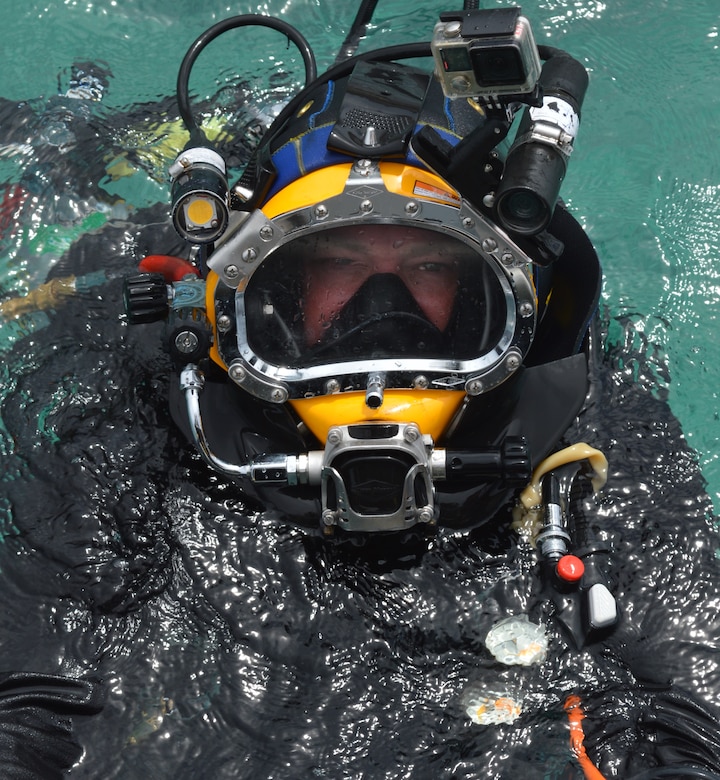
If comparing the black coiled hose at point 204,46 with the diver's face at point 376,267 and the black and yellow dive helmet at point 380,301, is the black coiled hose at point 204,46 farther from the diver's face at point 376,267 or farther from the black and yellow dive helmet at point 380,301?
the diver's face at point 376,267

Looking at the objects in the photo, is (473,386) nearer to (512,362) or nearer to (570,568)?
(512,362)

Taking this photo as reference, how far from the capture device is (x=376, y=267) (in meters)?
2.64

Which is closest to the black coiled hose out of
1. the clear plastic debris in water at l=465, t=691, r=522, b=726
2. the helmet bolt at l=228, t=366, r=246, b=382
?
the helmet bolt at l=228, t=366, r=246, b=382

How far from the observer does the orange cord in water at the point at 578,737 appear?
2322 millimetres

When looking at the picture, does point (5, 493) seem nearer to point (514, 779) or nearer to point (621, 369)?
point (514, 779)

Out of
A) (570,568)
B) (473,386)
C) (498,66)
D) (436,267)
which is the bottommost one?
(570,568)

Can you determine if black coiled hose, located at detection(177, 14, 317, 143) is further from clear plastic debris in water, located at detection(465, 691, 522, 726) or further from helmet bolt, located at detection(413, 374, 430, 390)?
clear plastic debris in water, located at detection(465, 691, 522, 726)

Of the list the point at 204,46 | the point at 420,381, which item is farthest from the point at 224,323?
the point at 204,46

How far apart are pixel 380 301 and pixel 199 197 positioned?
0.49 meters

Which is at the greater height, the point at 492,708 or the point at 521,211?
the point at 521,211

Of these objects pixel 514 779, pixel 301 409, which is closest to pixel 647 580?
pixel 514 779

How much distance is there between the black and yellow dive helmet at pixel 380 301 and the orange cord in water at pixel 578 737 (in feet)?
1.61

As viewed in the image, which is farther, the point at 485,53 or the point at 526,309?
the point at 526,309

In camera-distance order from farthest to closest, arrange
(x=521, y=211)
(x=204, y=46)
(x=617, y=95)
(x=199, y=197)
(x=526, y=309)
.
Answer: (x=617, y=95) < (x=204, y=46) < (x=526, y=309) < (x=199, y=197) < (x=521, y=211)
